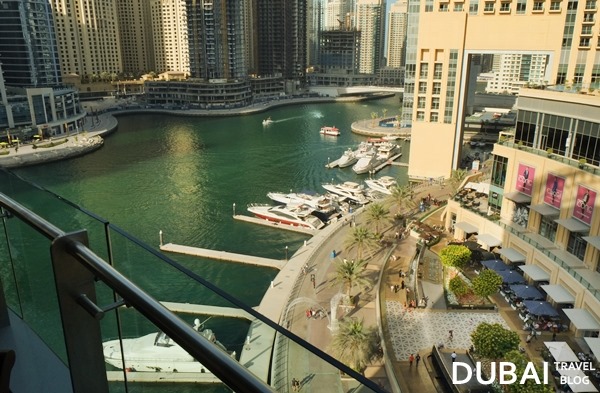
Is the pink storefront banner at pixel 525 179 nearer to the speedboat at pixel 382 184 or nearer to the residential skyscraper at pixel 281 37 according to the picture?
the speedboat at pixel 382 184

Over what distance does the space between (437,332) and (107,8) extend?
309 ft

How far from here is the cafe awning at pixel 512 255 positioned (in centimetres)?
1780

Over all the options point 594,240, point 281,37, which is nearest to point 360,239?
point 594,240

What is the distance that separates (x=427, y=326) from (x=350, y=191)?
17.1m

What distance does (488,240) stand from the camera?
1970cm

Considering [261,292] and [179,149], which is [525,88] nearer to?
[261,292]

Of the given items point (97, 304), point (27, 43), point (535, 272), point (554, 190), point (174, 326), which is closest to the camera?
point (174, 326)

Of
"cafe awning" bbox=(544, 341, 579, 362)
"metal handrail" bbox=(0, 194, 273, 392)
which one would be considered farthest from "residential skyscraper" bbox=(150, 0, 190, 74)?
"metal handrail" bbox=(0, 194, 273, 392)

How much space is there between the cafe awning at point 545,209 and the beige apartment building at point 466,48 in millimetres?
11289

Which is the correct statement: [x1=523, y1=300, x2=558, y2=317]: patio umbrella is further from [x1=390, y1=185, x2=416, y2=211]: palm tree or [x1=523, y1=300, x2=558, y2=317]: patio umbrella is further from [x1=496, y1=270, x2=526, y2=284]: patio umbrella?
[x1=390, y1=185, x2=416, y2=211]: palm tree

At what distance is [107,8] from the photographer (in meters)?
88.8

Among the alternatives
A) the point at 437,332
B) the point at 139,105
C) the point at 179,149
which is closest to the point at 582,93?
the point at 437,332

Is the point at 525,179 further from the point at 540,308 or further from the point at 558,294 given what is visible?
the point at 540,308

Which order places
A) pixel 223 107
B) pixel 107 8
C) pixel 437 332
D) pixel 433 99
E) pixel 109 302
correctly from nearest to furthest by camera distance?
pixel 109 302 < pixel 437 332 < pixel 433 99 < pixel 223 107 < pixel 107 8
